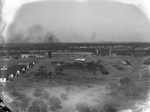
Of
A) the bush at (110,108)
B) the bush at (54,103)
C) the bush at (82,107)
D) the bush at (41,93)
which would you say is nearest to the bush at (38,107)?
the bush at (54,103)

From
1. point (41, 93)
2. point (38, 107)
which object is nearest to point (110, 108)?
point (38, 107)

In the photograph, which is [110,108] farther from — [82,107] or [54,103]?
[54,103]

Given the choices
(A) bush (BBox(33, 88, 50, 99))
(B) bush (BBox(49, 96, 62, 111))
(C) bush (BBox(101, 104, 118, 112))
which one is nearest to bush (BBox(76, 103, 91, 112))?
(C) bush (BBox(101, 104, 118, 112))

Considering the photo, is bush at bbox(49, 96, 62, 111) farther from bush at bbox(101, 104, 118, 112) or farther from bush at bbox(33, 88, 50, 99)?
bush at bbox(101, 104, 118, 112)

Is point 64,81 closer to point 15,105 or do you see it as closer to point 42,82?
point 42,82

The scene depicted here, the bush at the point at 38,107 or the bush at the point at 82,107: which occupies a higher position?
the bush at the point at 38,107

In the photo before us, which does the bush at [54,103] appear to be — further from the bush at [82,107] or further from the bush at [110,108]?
the bush at [110,108]

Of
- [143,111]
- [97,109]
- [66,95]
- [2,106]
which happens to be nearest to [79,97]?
[66,95]

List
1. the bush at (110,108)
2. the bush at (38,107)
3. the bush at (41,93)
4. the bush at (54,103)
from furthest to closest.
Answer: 1. the bush at (41,93)
2. the bush at (54,103)
3. the bush at (110,108)
4. the bush at (38,107)

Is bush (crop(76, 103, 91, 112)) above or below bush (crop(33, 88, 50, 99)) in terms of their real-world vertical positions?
below
